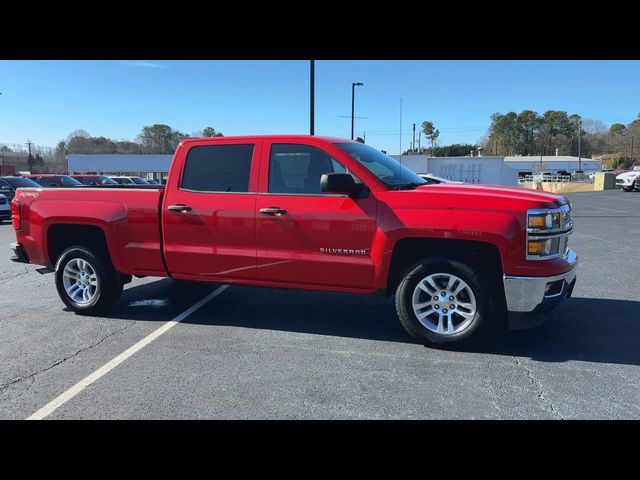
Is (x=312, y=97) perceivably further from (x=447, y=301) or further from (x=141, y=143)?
(x=141, y=143)

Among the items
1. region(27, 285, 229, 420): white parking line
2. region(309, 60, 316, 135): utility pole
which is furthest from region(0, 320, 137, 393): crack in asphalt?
region(309, 60, 316, 135): utility pole

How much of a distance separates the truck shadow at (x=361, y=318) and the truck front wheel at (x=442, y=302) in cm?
26

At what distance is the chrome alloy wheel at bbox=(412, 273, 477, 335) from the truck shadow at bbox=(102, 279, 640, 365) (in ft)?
0.97

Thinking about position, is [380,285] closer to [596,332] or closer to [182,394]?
Answer: [182,394]

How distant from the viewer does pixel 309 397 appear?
11.9ft

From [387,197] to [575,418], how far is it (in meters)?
2.34

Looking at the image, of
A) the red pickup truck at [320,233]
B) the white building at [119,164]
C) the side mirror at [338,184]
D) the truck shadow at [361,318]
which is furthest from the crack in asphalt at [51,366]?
the white building at [119,164]

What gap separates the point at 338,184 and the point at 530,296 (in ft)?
6.38

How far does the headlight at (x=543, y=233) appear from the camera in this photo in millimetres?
4199

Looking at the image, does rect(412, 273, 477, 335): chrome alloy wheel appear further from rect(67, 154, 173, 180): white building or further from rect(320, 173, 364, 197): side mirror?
rect(67, 154, 173, 180): white building

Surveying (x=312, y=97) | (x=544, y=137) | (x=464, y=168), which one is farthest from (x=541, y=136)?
(x=312, y=97)

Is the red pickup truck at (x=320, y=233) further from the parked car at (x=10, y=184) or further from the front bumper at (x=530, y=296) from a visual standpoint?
the parked car at (x=10, y=184)

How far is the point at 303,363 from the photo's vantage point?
14.1 ft

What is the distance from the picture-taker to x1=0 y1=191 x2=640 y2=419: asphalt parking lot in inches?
137
